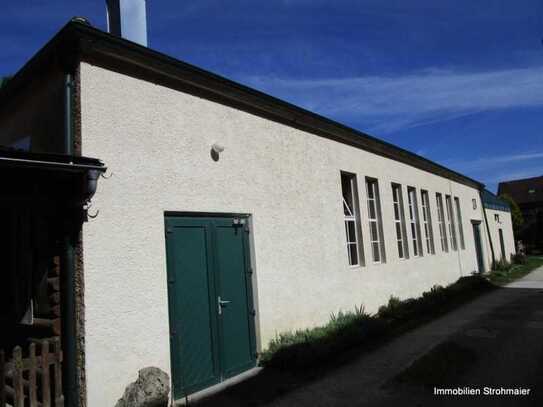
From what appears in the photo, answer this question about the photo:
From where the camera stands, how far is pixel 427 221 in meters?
14.5

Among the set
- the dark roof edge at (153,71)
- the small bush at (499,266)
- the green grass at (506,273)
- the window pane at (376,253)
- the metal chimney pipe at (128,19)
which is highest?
the metal chimney pipe at (128,19)

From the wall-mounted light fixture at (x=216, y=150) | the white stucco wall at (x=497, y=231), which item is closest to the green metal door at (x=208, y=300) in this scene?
the wall-mounted light fixture at (x=216, y=150)

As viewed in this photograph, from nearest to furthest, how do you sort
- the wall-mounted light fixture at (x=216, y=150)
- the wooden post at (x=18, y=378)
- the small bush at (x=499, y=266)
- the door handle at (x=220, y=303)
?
the wooden post at (x=18, y=378) → the door handle at (x=220, y=303) → the wall-mounted light fixture at (x=216, y=150) → the small bush at (x=499, y=266)

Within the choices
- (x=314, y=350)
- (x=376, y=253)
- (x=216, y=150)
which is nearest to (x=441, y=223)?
(x=376, y=253)

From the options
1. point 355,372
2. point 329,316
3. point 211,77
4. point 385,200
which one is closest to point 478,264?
point 385,200

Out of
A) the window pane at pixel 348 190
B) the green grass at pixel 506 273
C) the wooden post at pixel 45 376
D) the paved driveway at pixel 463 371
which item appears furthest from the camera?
the green grass at pixel 506 273

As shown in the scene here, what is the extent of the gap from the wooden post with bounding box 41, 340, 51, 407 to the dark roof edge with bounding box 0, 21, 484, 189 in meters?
2.94

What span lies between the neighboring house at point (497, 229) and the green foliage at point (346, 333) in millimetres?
11603

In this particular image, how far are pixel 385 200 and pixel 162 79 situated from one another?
290 inches

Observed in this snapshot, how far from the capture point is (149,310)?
16.0ft

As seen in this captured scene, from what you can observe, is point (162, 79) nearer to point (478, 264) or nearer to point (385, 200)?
point (385, 200)

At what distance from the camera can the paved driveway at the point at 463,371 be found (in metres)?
4.88

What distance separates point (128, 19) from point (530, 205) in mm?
52770

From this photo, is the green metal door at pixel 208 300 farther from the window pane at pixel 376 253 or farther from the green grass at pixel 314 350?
the window pane at pixel 376 253
